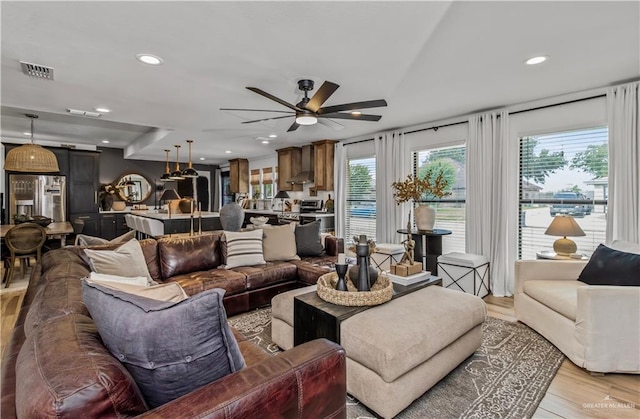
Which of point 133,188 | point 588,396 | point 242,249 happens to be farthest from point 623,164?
point 133,188

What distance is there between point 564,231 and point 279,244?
3.09 meters

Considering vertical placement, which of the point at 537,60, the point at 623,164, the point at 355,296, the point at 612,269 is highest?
the point at 537,60

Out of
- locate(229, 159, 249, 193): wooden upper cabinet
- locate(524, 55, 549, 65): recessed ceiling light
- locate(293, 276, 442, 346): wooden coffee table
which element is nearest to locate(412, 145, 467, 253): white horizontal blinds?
locate(524, 55, 549, 65): recessed ceiling light

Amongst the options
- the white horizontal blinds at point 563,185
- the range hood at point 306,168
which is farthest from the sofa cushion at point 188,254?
the white horizontal blinds at point 563,185

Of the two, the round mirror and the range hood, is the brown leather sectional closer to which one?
the range hood

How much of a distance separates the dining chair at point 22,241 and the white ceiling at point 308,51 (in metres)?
1.67

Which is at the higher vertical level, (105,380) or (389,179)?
(389,179)

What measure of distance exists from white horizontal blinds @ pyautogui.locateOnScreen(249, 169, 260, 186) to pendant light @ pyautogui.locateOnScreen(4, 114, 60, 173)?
465cm

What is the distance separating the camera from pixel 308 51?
2.24 meters

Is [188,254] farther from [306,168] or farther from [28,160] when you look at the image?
[306,168]

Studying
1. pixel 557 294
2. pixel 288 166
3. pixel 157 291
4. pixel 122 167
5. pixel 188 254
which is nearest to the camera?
pixel 157 291

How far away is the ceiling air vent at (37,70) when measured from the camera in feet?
8.03

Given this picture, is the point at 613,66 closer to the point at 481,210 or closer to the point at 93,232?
the point at 481,210

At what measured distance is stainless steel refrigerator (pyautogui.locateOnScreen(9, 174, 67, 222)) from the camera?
6.12 meters
